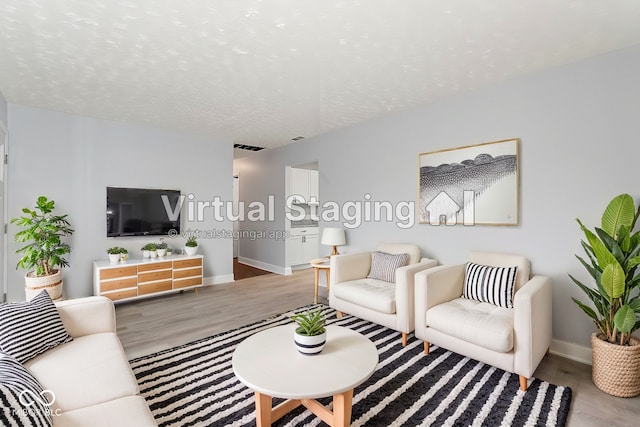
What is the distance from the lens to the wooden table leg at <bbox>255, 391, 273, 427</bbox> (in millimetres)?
1713

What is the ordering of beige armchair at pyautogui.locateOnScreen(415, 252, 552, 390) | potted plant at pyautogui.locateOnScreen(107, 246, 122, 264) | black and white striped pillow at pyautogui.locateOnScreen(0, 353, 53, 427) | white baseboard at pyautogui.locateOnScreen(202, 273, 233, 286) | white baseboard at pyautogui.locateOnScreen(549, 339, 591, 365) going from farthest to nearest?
white baseboard at pyautogui.locateOnScreen(202, 273, 233, 286), potted plant at pyautogui.locateOnScreen(107, 246, 122, 264), white baseboard at pyautogui.locateOnScreen(549, 339, 591, 365), beige armchair at pyautogui.locateOnScreen(415, 252, 552, 390), black and white striped pillow at pyautogui.locateOnScreen(0, 353, 53, 427)

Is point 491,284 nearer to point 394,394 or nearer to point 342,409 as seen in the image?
point 394,394

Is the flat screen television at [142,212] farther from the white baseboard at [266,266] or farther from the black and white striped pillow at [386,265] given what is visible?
the black and white striped pillow at [386,265]

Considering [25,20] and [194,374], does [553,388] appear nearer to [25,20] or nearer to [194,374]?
[194,374]

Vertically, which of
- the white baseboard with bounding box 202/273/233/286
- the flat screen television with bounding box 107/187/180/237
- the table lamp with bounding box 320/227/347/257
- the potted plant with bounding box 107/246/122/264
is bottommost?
the white baseboard with bounding box 202/273/233/286

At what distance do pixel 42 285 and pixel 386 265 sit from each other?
12.3ft

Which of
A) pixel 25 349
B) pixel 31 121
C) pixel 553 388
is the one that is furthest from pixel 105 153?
pixel 553 388

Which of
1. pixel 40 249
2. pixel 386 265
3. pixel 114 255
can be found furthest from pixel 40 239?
pixel 386 265

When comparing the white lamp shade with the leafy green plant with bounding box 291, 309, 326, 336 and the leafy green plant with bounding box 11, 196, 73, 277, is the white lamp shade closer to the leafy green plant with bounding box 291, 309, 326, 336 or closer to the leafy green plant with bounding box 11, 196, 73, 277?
the leafy green plant with bounding box 291, 309, 326, 336

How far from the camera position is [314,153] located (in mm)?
5145

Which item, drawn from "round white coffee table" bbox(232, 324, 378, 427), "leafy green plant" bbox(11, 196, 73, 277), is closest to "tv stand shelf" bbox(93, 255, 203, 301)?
"leafy green plant" bbox(11, 196, 73, 277)

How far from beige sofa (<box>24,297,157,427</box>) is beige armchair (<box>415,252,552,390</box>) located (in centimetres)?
210

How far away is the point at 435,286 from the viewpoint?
2.72 metres

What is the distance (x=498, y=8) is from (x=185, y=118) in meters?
3.62
